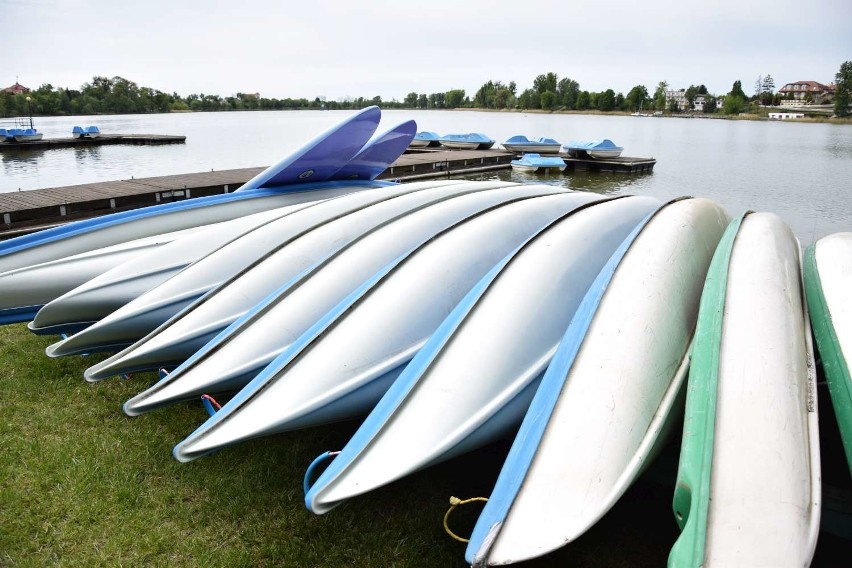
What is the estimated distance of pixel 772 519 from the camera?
1.43 metres

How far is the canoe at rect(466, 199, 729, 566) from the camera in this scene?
1.58 m

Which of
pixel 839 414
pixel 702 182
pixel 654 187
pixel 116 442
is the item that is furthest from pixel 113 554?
pixel 702 182

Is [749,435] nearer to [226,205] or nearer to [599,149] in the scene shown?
[226,205]

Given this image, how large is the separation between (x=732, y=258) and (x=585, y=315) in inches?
36.8

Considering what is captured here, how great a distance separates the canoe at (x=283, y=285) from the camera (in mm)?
2756

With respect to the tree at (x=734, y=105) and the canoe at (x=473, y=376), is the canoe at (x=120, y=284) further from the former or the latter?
the tree at (x=734, y=105)

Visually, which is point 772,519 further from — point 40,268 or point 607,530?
point 40,268

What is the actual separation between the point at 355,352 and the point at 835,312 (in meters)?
1.83

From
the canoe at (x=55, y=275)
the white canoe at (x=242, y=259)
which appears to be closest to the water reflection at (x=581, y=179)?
the white canoe at (x=242, y=259)

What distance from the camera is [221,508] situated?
2.62 metres

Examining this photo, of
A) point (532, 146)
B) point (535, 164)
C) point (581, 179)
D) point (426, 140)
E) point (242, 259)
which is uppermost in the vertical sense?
point (426, 140)

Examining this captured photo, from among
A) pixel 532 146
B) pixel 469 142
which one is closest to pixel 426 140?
pixel 469 142

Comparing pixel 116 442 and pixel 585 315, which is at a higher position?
pixel 585 315

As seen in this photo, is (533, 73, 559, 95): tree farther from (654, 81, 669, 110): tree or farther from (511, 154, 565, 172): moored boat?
(511, 154, 565, 172): moored boat
